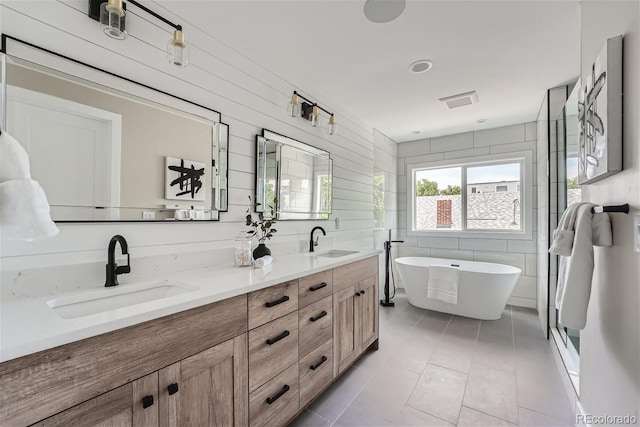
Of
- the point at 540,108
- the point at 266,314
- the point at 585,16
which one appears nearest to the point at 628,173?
the point at 585,16

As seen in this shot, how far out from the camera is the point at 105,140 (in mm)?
1354

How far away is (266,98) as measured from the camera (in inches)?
89.0

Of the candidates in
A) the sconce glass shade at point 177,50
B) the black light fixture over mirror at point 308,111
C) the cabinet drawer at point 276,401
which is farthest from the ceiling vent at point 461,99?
the cabinet drawer at point 276,401

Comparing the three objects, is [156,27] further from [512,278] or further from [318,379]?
[512,278]

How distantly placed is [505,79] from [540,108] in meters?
1.08

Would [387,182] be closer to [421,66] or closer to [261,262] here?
[421,66]

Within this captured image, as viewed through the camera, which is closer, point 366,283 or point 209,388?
point 209,388

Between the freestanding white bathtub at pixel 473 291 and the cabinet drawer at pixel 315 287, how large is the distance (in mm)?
2005

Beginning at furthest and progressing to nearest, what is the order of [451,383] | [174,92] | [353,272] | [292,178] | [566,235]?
[292,178]
[353,272]
[451,383]
[174,92]
[566,235]

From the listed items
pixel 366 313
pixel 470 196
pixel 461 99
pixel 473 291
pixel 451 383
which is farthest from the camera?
pixel 470 196

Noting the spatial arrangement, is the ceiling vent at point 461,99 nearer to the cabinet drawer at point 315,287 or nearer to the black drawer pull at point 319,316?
the cabinet drawer at point 315,287

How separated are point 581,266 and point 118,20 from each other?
2291 mm

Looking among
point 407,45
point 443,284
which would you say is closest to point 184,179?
point 407,45

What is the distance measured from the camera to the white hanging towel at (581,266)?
1.14m
